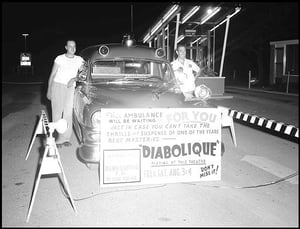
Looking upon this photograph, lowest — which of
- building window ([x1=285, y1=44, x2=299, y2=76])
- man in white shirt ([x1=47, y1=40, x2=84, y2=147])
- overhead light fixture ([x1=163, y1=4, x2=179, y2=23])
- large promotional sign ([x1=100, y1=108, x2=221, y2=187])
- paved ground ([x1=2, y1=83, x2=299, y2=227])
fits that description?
paved ground ([x1=2, y1=83, x2=299, y2=227])

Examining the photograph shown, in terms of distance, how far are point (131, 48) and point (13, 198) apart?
356 centimetres

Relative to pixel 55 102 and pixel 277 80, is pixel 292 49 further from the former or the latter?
pixel 55 102

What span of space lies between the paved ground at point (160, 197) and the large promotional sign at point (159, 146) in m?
0.22

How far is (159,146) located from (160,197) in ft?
2.31

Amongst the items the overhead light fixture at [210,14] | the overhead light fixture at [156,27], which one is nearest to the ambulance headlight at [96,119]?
the overhead light fixture at [156,27]

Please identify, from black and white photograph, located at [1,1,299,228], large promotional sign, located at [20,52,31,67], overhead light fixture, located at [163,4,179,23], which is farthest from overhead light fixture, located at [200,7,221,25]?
large promotional sign, located at [20,52,31,67]

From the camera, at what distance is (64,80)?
7.13 m

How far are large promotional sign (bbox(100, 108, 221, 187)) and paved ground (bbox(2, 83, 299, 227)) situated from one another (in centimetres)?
22

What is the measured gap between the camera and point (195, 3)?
574 inches

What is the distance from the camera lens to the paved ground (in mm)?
4230

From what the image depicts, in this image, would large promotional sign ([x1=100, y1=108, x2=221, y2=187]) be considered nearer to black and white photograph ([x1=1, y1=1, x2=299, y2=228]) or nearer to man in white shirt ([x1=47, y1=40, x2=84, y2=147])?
black and white photograph ([x1=1, y1=1, x2=299, y2=228])

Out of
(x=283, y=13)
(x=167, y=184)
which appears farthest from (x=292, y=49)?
(x=167, y=184)

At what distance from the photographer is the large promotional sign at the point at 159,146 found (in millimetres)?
5070

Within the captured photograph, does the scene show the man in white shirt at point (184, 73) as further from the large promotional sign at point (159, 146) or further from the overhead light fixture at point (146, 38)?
the overhead light fixture at point (146, 38)
